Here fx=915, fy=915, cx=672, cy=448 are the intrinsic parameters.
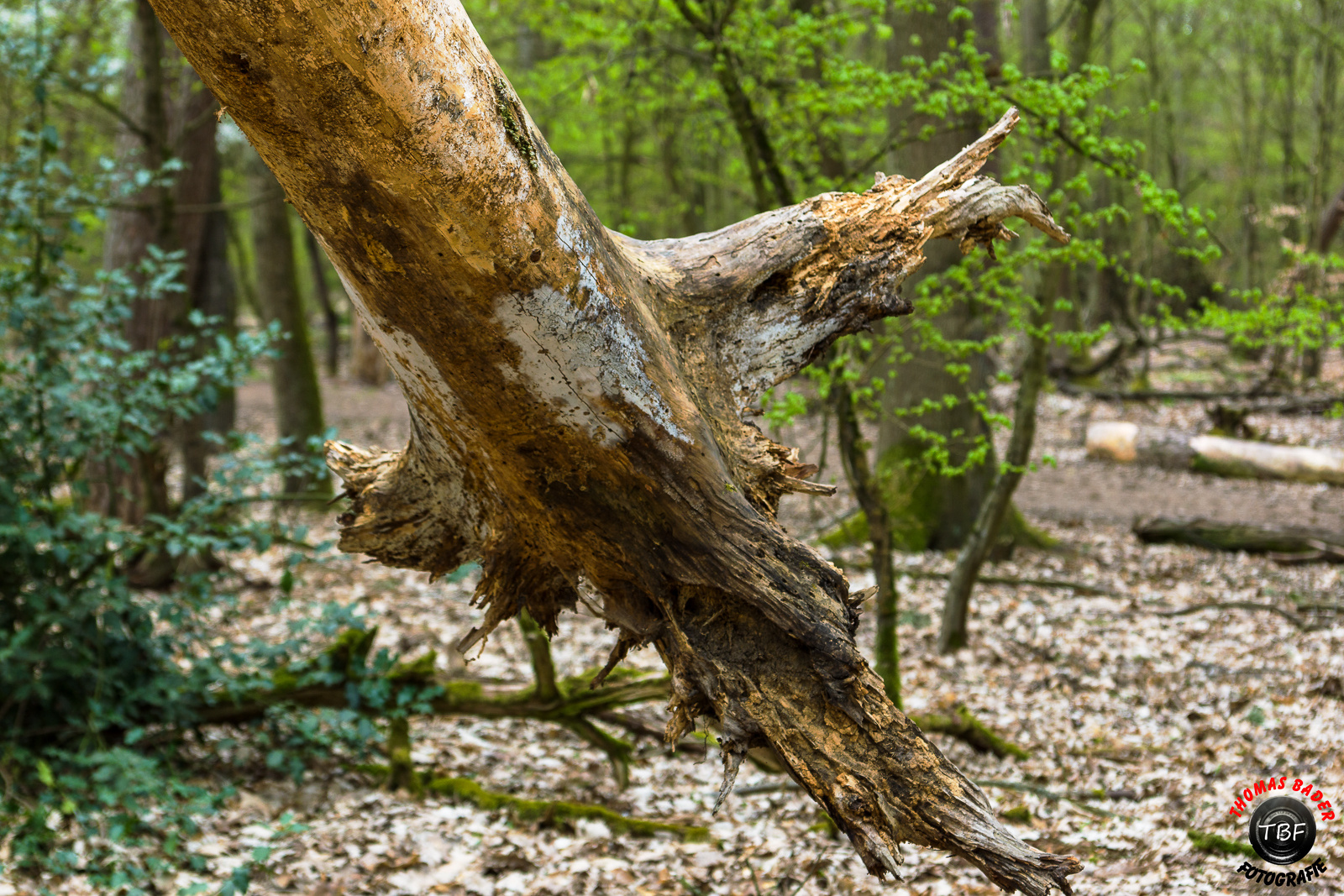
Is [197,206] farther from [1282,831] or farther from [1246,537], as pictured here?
[1246,537]

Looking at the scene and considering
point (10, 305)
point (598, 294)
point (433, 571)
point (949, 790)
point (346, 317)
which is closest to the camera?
point (598, 294)

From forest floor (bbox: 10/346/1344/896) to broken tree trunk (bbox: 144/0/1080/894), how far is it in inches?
21.5

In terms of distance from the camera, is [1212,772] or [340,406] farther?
[340,406]

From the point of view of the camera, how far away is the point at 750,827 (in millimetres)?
4230

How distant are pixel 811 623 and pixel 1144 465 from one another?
11.2m

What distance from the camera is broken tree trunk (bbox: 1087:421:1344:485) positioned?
10.7 metres

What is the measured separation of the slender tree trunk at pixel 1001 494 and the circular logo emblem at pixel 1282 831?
8.11 ft

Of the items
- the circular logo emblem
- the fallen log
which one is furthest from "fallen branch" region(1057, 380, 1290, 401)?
the circular logo emblem

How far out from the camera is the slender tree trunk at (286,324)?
897 cm

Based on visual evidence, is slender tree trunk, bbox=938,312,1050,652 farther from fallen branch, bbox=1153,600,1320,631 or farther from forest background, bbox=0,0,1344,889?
fallen branch, bbox=1153,600,1320,631

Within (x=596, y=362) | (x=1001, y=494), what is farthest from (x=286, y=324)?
(x=596, y=362)

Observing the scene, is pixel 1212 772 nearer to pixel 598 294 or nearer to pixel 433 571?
pixel 433 571

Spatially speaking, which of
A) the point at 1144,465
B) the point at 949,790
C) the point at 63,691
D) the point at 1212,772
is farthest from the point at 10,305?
the point at 1144,465

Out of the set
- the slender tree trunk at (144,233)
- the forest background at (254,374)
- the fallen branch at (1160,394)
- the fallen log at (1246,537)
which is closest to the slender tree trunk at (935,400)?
the forest background at (254,374)
